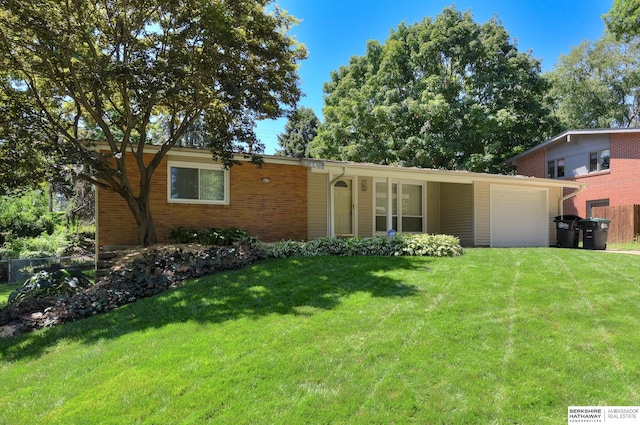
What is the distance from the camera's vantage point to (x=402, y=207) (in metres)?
14.4

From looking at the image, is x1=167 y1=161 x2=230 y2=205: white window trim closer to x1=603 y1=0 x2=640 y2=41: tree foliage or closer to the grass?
the grass

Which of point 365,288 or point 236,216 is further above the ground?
point 236,216

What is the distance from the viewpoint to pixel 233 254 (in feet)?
27.9

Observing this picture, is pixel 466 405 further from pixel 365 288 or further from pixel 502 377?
pixel 365 288

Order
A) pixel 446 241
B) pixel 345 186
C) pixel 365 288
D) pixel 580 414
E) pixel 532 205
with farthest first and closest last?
1. pixel 532 205
2. pixel 345 186
3. pixel 446 241
4. pixel 365 288
5. pixel 580 414

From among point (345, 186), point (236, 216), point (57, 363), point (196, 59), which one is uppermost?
point (196, 59)

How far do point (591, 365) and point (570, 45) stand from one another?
35542 millimetres

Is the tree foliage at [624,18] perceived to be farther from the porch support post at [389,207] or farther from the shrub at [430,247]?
the shrub at [430,247]

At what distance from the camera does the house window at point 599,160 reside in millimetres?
20250

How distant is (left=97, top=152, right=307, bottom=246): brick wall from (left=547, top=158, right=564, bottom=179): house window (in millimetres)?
16652

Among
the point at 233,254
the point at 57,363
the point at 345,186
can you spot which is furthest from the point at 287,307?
the point at 345,186

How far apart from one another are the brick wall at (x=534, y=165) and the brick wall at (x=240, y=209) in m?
16.8

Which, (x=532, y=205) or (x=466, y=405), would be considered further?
(x=532, y=205)

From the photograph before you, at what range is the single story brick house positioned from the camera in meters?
10.8
